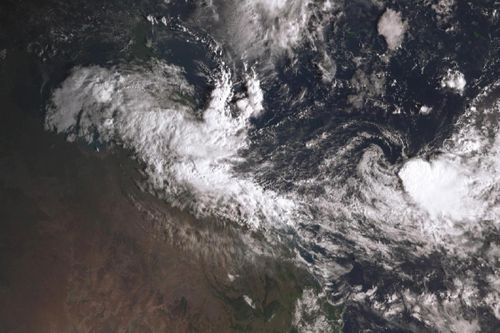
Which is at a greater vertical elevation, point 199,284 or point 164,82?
point 164,82

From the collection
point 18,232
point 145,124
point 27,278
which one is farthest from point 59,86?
point 27,278

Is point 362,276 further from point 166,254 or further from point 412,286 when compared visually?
point 166,254

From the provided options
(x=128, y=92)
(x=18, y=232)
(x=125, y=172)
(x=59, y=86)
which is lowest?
(x=18, y=232)

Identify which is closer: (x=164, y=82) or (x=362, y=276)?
(x=164, y=82)

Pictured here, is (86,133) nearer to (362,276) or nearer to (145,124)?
(145,124)

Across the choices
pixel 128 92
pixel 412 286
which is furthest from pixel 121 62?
pixel 412 286

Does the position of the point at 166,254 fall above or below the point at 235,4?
below

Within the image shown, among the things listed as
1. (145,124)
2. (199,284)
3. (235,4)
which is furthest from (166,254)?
(235,4)

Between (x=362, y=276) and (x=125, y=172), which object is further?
(x=362, y=276)

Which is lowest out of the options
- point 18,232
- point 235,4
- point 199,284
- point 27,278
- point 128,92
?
point 27,278
